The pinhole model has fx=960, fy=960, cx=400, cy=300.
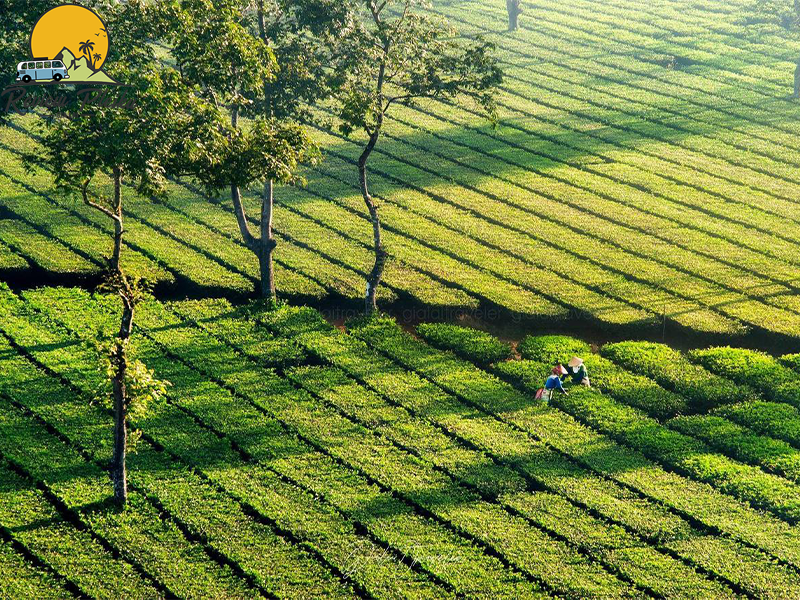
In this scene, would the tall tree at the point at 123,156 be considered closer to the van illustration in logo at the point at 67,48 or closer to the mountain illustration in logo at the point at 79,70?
the mountain illustration in logo at the point at 79,70

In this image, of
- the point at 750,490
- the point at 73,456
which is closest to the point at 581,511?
the point at 750,490

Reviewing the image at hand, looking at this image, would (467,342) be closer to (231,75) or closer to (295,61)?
(295,61)

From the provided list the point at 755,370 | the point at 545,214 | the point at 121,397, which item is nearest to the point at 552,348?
the point at 755,370

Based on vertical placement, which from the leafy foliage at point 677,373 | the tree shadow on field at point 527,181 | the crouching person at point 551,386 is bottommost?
the crouching person at point 551,386

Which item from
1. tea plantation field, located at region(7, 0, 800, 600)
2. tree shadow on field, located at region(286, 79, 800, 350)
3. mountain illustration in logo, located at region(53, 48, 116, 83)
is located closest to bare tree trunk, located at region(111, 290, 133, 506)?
tea plantation field, located at region(7, 0, 800, 600)

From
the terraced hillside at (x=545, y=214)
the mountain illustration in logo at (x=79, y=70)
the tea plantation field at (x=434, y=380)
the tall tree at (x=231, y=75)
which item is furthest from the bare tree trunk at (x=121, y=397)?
the terraced hillside at (x=545, y=214)

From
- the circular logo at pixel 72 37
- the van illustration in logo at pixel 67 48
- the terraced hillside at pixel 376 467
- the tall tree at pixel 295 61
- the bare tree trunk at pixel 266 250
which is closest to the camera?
the terraced hillside at pixel 376 467

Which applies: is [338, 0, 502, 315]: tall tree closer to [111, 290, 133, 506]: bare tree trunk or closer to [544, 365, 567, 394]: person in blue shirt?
[544, 365, 567, 394]: person in blue shirt
